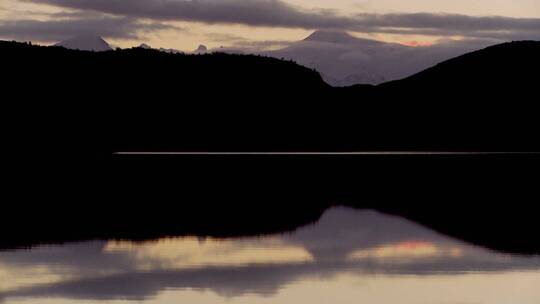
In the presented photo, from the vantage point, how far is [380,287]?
85.0ft

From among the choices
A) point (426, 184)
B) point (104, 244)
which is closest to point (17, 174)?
point (426, 184)

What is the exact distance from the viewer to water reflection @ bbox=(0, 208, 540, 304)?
24.4 meters

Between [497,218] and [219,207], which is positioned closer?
[497,218]

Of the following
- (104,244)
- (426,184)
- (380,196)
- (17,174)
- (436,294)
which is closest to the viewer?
(436,294)

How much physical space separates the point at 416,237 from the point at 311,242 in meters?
3.73

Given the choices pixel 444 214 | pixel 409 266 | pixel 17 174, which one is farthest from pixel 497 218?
pixel 17 174

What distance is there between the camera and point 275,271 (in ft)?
91.0

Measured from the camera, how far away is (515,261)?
30.5 metres

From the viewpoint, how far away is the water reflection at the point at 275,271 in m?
24.4

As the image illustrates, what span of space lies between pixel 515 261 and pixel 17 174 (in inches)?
1801

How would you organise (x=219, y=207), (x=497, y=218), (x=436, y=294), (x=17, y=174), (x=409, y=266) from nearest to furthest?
(x=436, y=294)
(x=409, y=266)
(x=497, y=218)
(x=219, y=207)
(x=17, y=174)

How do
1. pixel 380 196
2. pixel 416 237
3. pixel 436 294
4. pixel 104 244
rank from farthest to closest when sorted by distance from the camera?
1. pixel 380 196
2. pixel 416 237
3. pixel 104 244
4. pixel 436 294

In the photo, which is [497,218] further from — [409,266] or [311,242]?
[409,266]

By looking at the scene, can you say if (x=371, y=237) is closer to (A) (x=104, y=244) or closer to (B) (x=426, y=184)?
(A) (x=104, y=244)
